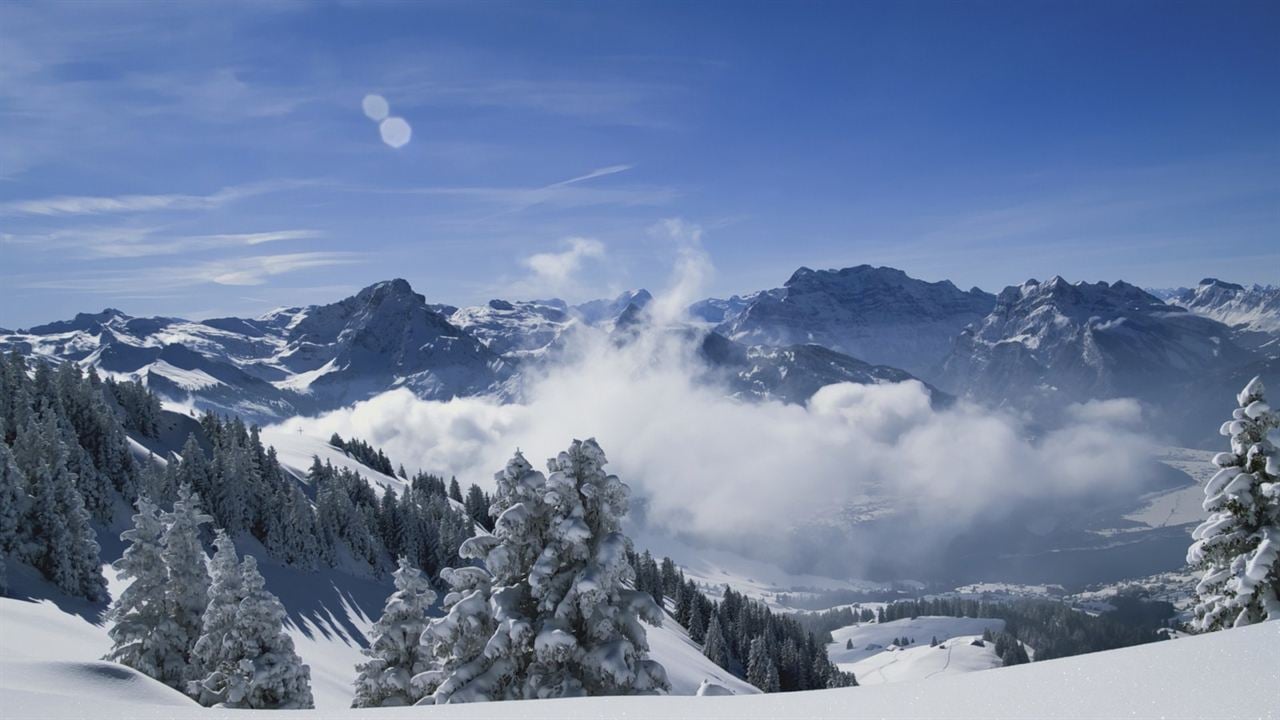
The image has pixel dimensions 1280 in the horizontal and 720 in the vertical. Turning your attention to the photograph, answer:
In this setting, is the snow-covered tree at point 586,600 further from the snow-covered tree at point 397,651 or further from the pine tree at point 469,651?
the snow-covered tree at point 397,651

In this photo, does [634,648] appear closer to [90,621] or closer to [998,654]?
[90,621]

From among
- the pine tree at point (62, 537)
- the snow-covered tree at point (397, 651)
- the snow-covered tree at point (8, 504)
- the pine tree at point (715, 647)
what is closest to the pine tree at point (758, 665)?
the pine tree at point (715, 647)

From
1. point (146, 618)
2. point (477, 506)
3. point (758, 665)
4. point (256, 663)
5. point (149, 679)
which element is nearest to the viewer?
point (149, 679)

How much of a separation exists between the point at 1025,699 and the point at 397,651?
2068 centimetres

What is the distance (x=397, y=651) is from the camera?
21.5 m

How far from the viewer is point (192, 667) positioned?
27.6m

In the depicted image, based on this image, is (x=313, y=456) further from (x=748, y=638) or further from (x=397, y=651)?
(x=397, y=651)

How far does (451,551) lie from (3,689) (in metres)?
87.2

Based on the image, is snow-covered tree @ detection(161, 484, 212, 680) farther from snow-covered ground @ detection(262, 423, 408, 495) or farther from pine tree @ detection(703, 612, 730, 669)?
snow-covered ground @ detection(262, 423, 408, 495)

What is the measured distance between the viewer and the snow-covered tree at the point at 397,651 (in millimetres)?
21016

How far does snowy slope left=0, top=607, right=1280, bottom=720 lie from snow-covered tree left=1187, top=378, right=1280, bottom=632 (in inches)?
621

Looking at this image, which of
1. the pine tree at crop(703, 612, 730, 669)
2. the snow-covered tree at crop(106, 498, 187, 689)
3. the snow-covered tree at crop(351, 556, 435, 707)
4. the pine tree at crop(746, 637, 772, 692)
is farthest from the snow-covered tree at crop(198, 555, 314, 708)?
the pine tree at crop(703, 612, 730, 669)

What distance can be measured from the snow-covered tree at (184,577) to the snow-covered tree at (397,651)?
12.1 meters

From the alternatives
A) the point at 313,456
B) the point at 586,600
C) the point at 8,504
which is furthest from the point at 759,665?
the point at 313,456
